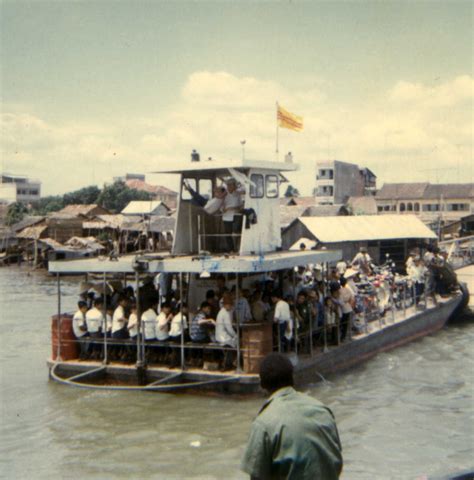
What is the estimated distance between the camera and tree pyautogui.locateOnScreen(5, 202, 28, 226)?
6612 centimetres

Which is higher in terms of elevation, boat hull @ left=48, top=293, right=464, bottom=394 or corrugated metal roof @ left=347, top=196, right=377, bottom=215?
corrugated metal roof @ left=347, top=196, right=377, bottom=215

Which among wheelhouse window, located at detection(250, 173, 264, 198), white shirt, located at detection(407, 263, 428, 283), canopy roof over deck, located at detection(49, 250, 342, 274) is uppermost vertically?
wheelhouse window, located at detection(250, 173, 264, 198)

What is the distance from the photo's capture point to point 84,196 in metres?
78.6

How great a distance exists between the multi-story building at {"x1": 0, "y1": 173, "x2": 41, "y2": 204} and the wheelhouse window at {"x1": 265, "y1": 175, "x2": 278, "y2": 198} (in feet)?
265

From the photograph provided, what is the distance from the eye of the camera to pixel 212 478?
848 centimetres

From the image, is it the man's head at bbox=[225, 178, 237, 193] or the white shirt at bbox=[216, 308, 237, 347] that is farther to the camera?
the man's head at bbox=[225, 178, 237, 193]

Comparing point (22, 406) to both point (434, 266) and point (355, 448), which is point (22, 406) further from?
point (434, 266)

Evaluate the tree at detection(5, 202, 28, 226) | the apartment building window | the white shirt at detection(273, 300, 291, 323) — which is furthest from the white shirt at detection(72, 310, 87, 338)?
the apartment building window

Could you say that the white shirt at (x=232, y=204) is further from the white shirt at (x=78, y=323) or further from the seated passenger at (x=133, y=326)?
the white shirt at (x=78, y=323)

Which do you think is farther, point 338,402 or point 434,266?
point 434,266

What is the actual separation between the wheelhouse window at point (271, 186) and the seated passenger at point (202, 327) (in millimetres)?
3096

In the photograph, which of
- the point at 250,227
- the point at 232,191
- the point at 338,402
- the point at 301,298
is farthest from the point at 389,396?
the point at 232,191

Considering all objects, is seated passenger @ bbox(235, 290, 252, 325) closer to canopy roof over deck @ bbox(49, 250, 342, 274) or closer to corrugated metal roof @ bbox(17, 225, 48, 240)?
canopy roof over deck @ bbox(49, 250, 342, 274)

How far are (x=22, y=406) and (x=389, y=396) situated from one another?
6.75 meters
